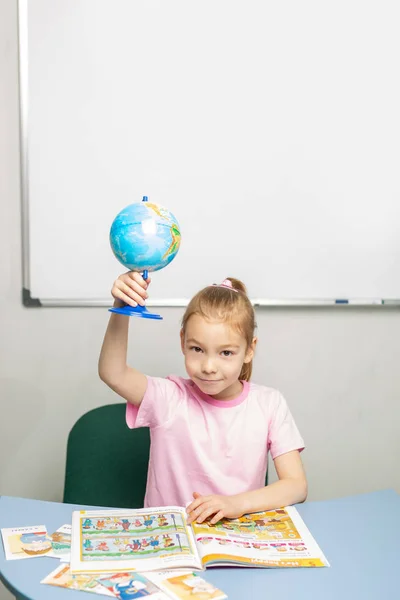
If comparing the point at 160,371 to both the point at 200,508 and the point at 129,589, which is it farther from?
the point at 129,589

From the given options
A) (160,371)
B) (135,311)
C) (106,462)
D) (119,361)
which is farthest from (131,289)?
(160,371)

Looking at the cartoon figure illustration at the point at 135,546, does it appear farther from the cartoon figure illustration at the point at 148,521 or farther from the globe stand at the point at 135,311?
the globe stand at the point at 135,311

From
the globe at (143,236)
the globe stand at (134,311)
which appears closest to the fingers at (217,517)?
the globe stand at (134,311)

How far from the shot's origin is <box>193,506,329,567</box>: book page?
1.38 metres

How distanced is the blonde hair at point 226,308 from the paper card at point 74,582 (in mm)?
785

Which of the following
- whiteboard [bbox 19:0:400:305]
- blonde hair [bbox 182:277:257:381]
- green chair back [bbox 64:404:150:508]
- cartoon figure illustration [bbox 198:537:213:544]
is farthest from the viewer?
whiteboard [bbox 19:0:400:305]

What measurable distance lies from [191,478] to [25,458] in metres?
0.99

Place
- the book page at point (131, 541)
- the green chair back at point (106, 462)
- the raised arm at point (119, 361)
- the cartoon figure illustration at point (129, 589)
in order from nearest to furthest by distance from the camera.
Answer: the cartoon figure illustration at point (129, 589) → the book page at point (131, 541) → the raised arm at point (119, 361) → the green chair back at point (106, 462)

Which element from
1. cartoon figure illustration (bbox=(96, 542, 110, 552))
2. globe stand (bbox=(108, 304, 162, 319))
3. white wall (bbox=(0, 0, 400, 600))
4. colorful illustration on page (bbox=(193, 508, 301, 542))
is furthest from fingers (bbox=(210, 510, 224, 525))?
white wall (bbox=(0, 0, 400, 600))

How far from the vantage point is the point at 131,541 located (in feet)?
4.73

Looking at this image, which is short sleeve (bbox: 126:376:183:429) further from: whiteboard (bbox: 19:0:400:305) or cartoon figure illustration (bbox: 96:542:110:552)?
whiteboard (bbox: 19:0:400:305)

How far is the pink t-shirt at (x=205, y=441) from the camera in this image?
6.36 ft

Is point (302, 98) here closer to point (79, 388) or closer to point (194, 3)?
point (194, 3)

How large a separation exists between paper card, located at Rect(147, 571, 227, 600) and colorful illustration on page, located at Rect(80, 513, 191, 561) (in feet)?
0.21
